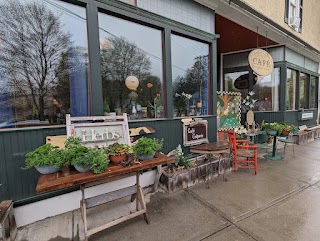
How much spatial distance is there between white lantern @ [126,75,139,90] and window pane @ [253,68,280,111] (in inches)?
206

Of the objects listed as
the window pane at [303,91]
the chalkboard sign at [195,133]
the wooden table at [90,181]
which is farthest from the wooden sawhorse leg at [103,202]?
the window pane at [303,91]

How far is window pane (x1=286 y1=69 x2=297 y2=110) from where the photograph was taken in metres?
6.85

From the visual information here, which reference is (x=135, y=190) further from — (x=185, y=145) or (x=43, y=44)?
(x=43, y=44)

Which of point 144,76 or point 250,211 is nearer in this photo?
point 250,211

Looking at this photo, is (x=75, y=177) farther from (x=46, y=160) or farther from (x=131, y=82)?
(x=131, y=82)

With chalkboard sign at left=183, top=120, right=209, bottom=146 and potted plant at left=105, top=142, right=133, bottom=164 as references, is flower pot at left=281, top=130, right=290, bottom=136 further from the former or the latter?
potted plant at left=105, top=142, right=133, bottom=164

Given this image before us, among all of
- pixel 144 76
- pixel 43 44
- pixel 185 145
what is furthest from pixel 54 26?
pixel 185 145

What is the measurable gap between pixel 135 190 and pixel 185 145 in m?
1.69

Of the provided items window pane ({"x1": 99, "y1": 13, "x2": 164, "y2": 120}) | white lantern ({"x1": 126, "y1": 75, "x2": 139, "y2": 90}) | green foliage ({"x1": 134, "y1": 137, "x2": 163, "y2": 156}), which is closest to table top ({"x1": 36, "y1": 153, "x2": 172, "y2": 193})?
green foliage ({"x1": 134, "y1": 137, "x2": 163, "y2": 156})

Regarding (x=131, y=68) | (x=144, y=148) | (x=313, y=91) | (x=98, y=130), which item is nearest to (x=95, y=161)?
(x=144, y=148)

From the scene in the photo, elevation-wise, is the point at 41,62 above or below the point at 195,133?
above

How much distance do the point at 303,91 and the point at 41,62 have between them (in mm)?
9700

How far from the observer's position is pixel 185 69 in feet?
13.3

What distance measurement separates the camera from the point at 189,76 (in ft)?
13.6
